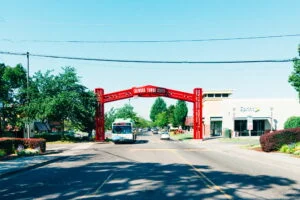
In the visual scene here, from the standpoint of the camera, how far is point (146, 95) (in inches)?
2044

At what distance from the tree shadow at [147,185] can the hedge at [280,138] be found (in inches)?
506

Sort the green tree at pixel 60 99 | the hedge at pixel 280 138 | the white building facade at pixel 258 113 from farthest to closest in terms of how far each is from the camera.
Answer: the white building facade at pixel 258 113 → the green tree at pixel 60 99 → the hedge at pixel 280 138

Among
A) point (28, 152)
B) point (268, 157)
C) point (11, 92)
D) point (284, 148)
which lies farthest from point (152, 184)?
point (11, 92)

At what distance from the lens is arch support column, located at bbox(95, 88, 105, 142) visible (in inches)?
1967

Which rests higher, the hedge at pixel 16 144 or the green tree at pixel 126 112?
the green tree at pixel 126 112

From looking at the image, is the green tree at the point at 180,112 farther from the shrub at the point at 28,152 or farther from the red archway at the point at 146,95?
the shrub at the point at 28,152

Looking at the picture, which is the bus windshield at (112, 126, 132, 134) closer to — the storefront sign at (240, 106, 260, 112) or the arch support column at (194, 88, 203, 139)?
the arch support column at (194, 88, 203, 139)

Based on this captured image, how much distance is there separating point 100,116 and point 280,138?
29419 mm

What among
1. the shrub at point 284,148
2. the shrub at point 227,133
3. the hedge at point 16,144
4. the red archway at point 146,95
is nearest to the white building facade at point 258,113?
the shrub at point 227,133

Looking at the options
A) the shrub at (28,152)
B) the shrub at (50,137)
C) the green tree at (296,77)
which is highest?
the green tree at (296,77)

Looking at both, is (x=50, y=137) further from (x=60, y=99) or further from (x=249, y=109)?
(x=249, y=109)

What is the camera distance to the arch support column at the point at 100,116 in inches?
1967

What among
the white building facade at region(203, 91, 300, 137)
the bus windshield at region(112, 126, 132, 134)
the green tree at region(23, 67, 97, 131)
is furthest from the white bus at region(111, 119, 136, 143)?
the white building facade at region(203, 91, 300, 137)

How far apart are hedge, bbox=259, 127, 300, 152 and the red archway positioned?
24.7 meters
